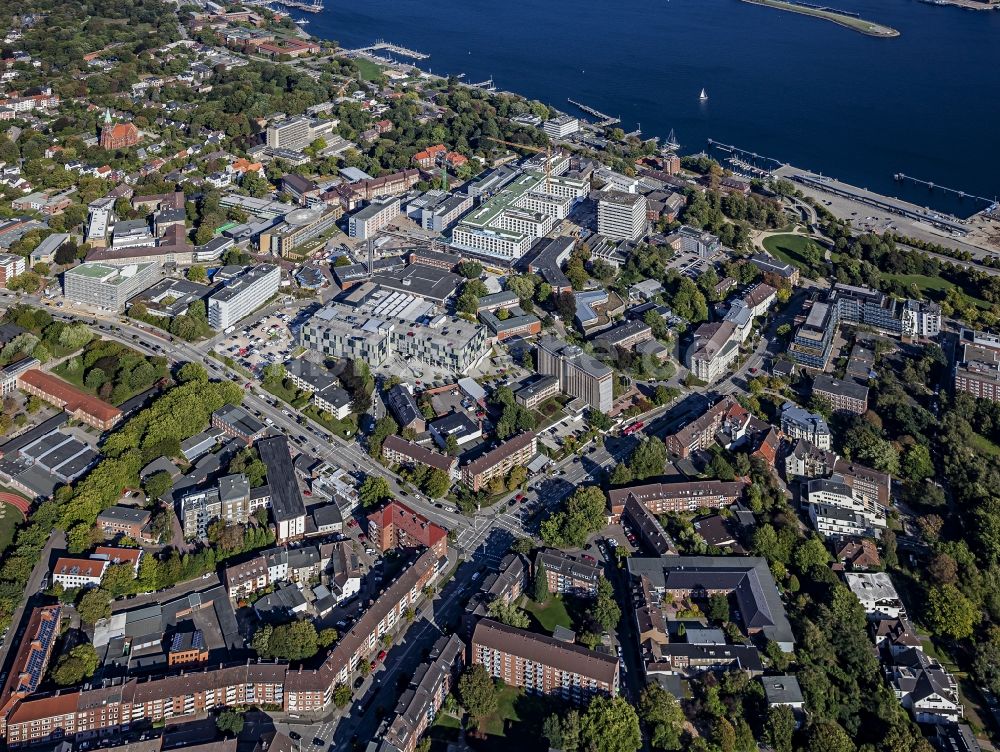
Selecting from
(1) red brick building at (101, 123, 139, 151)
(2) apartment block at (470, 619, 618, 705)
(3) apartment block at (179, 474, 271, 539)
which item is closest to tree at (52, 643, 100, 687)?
(3) apartment block at (179, 474, 271, 539)

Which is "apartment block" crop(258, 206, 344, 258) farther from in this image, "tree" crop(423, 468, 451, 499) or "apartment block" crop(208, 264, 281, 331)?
"tree" crop(423, 468, 451, 499)

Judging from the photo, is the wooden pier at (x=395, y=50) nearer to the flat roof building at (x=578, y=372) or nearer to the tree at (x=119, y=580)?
the flat roof building at (x=578, y=372)

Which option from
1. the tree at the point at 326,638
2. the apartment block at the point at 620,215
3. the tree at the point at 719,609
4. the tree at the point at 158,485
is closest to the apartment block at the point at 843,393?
the tree at the point at 719,609

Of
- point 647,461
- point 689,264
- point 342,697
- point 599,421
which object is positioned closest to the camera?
point 342,697

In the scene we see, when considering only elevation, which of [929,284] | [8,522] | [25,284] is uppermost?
[929,284]

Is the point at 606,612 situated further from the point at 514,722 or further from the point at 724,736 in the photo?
the point at 724,736

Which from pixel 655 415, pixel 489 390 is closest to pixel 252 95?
pixel 489 390

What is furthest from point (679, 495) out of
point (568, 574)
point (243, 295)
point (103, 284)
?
point (103, 284)
